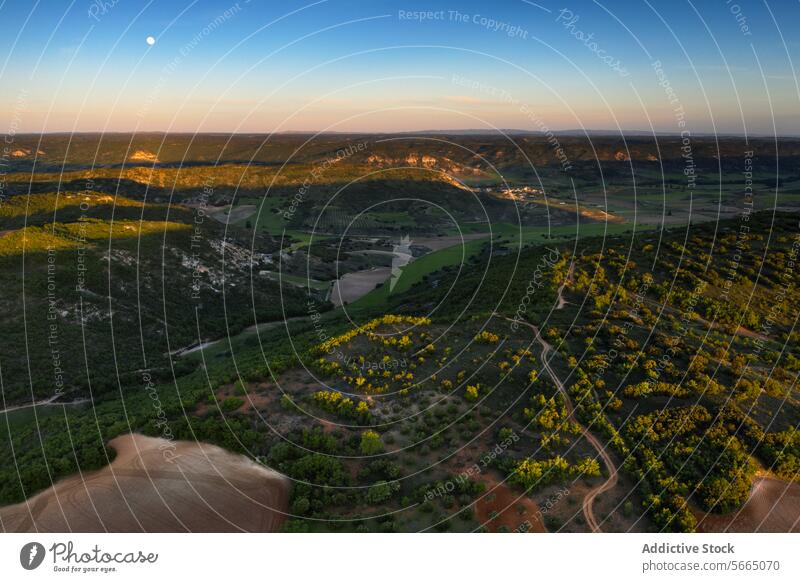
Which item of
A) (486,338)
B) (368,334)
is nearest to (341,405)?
(368,334)

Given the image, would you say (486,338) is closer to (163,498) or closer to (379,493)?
(379,493)

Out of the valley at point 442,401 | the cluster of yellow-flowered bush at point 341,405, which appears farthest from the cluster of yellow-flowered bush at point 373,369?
the cluster of yellow-flowered bush at point 341,405

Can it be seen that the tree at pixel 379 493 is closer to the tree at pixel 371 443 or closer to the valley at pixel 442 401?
the valley at pixel 442 401

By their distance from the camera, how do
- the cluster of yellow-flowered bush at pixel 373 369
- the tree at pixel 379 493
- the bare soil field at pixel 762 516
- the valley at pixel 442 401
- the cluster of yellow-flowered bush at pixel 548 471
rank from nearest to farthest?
1. the bare soil field at pixel 762 516
2. the valley at pixel 442 401
3. the tree at pixel 379 493
4. the cluster of yellow-flowered bush at pixel 548 471
5. the cluster of yellow-flowered bush at pixel 373 369

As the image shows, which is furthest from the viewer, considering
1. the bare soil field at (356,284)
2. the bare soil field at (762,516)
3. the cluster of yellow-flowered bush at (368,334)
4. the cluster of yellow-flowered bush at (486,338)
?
the bare soil field at (356,284)

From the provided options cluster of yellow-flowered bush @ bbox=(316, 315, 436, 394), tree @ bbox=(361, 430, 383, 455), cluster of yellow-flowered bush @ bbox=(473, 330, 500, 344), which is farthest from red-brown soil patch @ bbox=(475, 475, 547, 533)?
cluster of yellow-flowered bush @ bbox=(473, 330, 500, 344)
